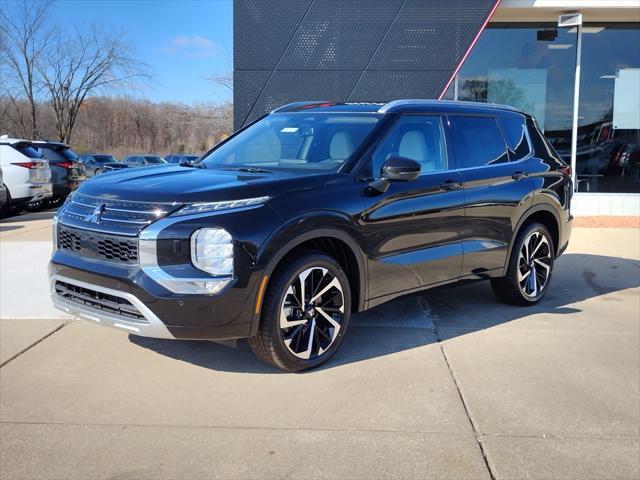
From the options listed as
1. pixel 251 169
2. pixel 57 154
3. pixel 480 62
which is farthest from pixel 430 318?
pixel 57 154

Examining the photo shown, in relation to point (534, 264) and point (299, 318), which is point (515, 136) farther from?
point (299, 318)

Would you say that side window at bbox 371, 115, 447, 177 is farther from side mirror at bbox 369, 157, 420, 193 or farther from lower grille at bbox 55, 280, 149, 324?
lower grille at bbox 55, 280, 149, 324

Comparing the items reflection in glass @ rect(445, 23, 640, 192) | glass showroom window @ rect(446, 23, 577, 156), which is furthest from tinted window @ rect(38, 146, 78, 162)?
glass showroom window @ rect(446, 23, 577, 156)

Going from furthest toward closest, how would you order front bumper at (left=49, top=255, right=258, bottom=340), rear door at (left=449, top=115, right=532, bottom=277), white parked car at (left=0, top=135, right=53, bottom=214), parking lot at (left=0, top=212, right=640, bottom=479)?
white parked car at (left=0, top=135, right=53, bottom=214) < rear door at (left=449, top=115, right=532, bottom=277) < front bumper at (left=49, top=255, right=258, bottom=340) < parking lot at (left=0, top=212, right=640, bottom=479)

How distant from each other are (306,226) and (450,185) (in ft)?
5.29

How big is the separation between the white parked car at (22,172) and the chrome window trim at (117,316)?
988 centimetres

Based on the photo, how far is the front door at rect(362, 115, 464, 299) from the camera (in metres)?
4.41

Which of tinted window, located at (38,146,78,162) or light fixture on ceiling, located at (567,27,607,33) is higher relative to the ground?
light fixture on ceiling, located at (567,27,607,33)

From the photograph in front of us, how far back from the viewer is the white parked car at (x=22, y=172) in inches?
503

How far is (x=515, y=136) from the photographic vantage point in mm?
5828

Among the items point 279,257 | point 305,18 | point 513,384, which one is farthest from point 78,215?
point 305,18

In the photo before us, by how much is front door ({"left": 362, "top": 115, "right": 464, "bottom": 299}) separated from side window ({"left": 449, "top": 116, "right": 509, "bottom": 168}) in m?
0.18

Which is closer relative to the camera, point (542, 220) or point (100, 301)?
point (100, 301)

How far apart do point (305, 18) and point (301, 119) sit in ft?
20.4
